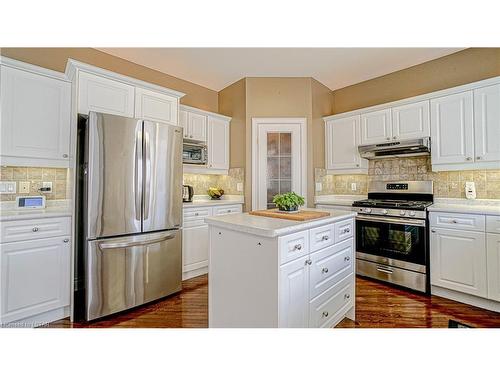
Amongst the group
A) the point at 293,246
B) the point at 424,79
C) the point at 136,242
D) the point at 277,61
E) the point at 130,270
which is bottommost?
the point at 130,270

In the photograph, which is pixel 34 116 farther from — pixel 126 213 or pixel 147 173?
pixel 126 213

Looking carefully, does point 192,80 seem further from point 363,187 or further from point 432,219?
point 432,219

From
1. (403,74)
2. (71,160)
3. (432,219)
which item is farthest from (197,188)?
(403,74)

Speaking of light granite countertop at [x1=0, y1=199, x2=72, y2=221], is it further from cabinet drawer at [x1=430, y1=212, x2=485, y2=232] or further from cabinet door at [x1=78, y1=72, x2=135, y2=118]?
cabinet drawer at [x1=430, y1=212, x2=485, y2=232]

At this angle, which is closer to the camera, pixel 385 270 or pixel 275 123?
pixel 385 270

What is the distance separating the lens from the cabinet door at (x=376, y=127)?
3342 millimetres

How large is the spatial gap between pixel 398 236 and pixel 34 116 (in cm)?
384

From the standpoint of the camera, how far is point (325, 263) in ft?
6.02

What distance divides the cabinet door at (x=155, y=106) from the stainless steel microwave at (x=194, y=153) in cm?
58

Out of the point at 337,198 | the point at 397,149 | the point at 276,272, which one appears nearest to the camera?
the point at 276,272

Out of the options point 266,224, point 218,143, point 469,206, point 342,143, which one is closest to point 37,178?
point 218,143

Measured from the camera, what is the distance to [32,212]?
214 cm

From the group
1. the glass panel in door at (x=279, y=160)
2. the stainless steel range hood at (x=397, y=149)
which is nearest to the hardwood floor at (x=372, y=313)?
the stainless steel range hood at (x=397, y=149)
